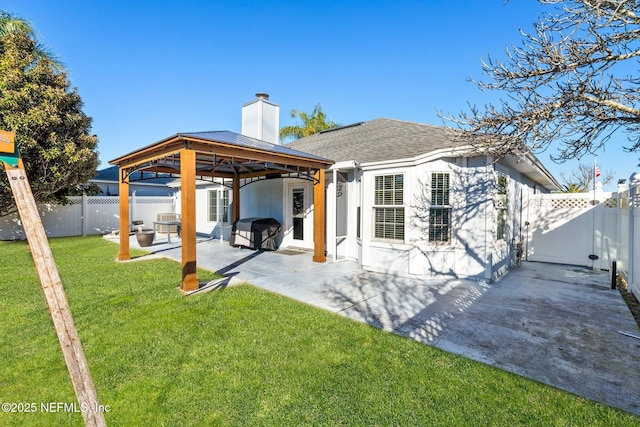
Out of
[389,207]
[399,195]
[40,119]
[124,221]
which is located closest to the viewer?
[399,195]

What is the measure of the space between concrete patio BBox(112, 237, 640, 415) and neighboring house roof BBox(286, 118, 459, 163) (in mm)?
2969

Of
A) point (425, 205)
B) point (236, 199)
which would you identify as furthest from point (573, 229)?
point (236, 199)

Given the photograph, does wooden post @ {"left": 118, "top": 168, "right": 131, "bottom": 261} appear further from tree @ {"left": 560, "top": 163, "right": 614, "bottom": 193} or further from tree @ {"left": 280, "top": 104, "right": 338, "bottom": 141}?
tree @ {"left": 560, "top": 163, "right": 614, "bottom": 193}

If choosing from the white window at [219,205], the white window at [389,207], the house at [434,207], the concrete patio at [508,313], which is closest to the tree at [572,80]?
the house at [434,207]

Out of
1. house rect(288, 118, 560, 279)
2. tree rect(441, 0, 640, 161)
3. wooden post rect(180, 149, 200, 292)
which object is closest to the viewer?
tree rect(441, 0, 640, 161)

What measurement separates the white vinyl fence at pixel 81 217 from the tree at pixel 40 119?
115 centimetres

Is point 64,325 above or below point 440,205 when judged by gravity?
below

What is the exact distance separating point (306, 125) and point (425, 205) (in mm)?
20037

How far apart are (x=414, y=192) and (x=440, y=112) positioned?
241 cm

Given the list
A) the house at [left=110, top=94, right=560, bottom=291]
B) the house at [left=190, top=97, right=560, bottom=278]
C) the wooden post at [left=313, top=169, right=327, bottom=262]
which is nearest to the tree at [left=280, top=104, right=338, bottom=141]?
the house at [left=110, top=94, right=560, bottom=291]

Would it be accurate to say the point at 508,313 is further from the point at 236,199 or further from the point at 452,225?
the point at 236,199

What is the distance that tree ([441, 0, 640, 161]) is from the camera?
351 cm

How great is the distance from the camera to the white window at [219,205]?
44.9ft

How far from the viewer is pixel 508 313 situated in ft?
15.9
